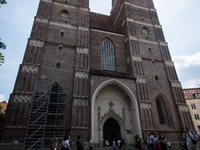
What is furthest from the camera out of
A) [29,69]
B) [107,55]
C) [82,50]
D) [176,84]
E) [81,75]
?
[107,55]

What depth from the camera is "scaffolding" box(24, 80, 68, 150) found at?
38.8 feet

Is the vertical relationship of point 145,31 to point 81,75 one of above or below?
above

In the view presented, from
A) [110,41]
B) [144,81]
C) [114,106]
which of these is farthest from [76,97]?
[110,41]

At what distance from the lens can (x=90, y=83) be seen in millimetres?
15641

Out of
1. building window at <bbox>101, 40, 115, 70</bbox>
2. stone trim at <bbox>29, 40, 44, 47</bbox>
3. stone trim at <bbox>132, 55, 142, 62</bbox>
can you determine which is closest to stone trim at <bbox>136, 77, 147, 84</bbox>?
stone trim at <bbox>132, 55, 142, 62</bbox>

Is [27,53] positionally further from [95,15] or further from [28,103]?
[95,15]

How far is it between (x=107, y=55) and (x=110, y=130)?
9619 millimetres

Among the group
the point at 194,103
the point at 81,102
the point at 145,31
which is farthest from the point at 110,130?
the point at 194,103

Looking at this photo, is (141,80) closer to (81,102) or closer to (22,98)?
(81,102)

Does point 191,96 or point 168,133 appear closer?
point 168,133

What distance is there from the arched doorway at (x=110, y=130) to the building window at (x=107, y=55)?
6.78 meters

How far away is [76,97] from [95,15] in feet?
66.0

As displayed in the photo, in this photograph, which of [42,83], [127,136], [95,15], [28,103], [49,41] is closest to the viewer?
[28,103]

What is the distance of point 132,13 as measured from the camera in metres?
24.3
